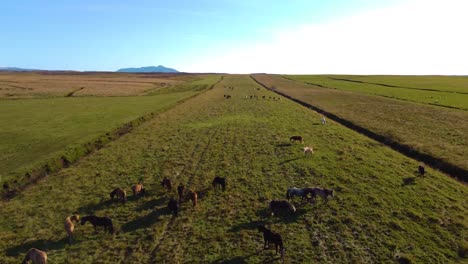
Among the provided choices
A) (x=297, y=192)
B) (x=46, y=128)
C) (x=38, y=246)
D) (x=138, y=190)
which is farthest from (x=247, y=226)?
(x=46, y=128)

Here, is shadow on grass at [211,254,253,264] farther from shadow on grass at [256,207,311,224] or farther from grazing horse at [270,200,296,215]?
grazing horse at [270,200,296,215]

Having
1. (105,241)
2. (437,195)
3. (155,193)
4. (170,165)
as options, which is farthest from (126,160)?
(437,195)

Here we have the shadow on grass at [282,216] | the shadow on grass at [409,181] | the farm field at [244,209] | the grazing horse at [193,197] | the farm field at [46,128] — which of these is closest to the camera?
the farm field at [244,209]

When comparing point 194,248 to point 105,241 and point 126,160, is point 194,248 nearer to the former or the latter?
point 105,241

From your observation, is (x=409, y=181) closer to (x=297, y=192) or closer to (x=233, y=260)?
(x=297, y=192)

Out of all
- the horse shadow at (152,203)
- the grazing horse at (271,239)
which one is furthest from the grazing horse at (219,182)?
the grazing horse at (271,239)

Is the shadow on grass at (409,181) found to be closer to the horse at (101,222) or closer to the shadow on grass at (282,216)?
the shadow on grass at (282,216)
